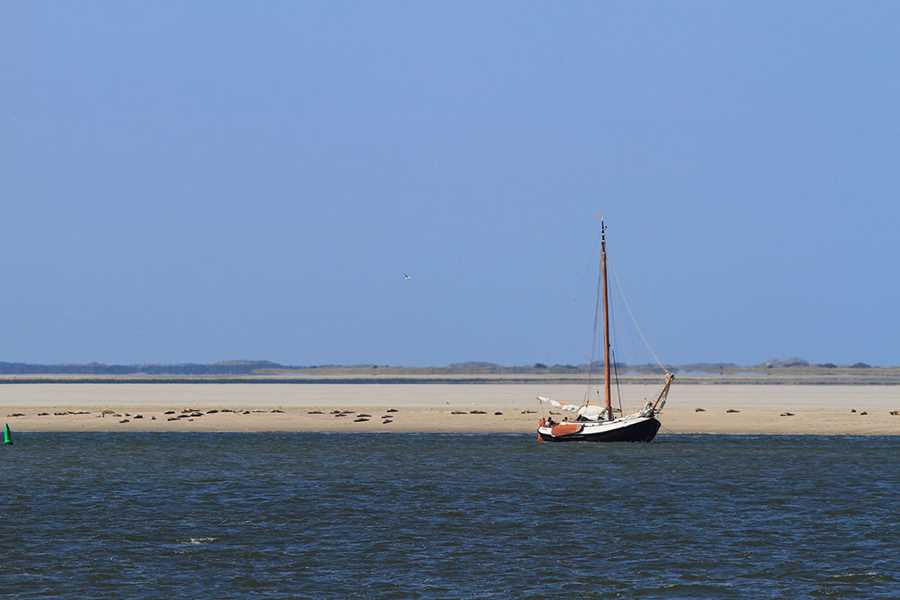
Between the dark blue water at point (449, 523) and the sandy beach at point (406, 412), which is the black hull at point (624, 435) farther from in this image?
the sandy beach at point (406, 412)

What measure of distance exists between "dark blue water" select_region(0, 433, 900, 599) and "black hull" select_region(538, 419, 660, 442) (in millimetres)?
3199

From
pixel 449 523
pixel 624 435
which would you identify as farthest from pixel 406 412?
pixel 449 523

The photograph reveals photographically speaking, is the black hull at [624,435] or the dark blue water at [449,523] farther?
the black hull at [624,435]

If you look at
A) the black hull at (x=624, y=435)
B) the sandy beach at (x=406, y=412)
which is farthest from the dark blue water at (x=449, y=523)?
the sandy beach at (x=406, y=412)

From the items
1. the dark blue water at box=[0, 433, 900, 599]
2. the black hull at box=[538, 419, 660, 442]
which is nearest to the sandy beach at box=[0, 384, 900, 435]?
the black hull at box=[538, 419, 660, 442]

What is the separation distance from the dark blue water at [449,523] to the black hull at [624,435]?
3.20 metres

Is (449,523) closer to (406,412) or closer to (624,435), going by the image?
(624,435)

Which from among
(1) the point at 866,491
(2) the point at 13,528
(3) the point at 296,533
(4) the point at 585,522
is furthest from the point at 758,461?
(2) the point at 13,528

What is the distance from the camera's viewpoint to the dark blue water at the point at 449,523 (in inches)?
1168

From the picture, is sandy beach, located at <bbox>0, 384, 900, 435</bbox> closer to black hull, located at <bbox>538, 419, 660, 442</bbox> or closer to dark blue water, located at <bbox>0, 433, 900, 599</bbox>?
black hull, located at <bbox>538, 419, 660, 442</bbox>

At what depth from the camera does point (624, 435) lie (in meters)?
70.7

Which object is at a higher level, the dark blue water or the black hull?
the black hull

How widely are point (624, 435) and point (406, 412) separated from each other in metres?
27.1

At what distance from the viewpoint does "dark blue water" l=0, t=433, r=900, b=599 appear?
29.7 meters
